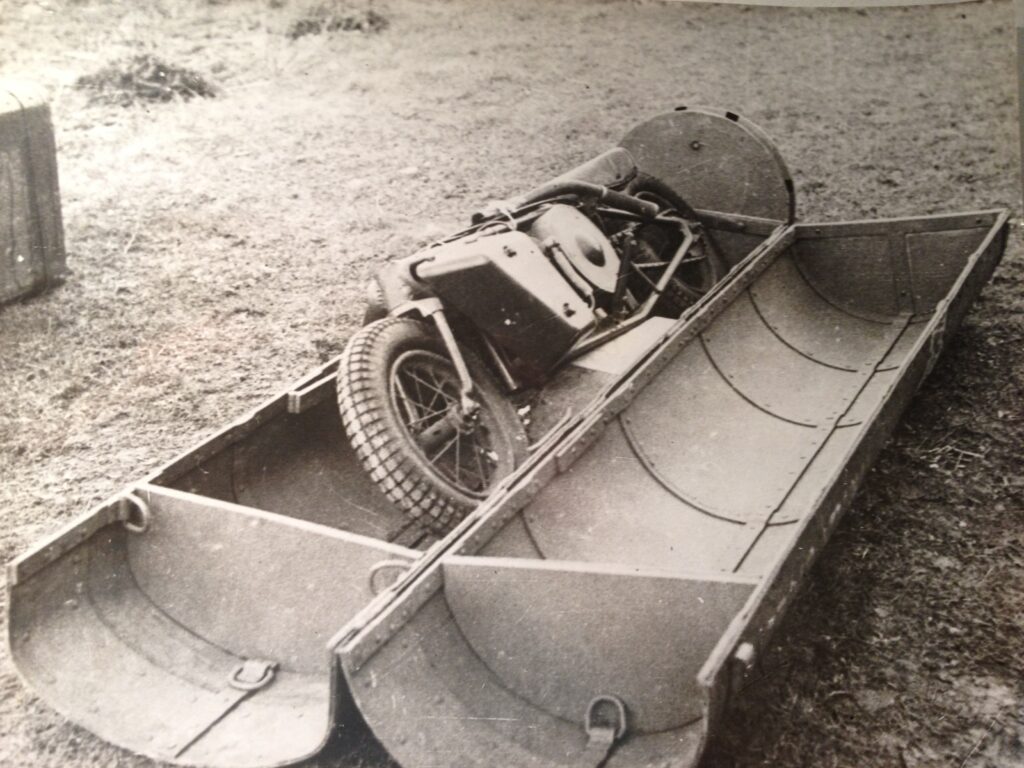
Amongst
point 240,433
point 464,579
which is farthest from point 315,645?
point 240,433

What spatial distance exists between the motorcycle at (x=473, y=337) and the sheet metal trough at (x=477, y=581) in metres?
0.24

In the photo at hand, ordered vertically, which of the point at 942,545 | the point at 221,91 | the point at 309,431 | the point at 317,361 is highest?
the point at 221,91

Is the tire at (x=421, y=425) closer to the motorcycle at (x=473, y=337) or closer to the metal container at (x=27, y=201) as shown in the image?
the motorcycle at (x=473, y=337)

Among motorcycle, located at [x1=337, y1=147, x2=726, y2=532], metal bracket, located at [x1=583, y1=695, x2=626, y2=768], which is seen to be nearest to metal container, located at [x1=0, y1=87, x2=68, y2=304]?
motorcycle, located at [x1=337, y1=147, x2=726, y2=532]

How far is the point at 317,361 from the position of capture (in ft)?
15.5

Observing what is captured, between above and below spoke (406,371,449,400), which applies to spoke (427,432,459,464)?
below

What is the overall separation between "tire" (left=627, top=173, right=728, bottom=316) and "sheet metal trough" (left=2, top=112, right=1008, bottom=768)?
0.73 metres

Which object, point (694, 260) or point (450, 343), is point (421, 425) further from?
point (694, 260)

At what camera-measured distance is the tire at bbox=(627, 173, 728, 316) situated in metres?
4.87

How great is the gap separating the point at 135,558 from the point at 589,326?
5.80 ft

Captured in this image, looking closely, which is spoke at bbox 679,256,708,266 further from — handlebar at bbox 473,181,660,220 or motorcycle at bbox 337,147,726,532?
motorcycle at bbox 337,147,726,532

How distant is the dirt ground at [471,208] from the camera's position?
2.80 meters

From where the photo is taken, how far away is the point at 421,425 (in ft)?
10.9

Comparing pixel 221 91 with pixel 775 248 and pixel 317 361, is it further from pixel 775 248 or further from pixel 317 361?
pixel 775 248
